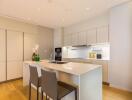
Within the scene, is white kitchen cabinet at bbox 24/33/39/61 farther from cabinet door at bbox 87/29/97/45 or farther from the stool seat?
the stool seat

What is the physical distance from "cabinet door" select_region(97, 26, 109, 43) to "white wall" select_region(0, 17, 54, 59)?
9.35 feet

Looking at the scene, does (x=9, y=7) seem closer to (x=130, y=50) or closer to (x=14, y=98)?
(x=14, y=98)

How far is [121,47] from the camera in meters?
3.01

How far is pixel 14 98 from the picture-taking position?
256cm

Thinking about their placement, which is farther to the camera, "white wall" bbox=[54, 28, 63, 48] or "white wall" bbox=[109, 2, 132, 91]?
"white wall" bbox=[54, 28, 63, 48]

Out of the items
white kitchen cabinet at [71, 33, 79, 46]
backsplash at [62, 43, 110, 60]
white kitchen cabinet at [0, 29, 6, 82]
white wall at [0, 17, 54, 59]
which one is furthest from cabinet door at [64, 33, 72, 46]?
white kitchen cabinet at [0, 29, 6, 82]

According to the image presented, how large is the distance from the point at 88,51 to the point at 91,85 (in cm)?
294

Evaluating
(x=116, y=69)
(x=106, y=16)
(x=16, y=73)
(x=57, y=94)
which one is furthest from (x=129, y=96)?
(x=16, y=73)

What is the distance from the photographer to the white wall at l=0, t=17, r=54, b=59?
3.98m

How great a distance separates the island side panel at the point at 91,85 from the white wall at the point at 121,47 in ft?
4.48

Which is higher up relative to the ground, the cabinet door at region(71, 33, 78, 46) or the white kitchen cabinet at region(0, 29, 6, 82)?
the cabinet door at region(71, 33, 78, 46)

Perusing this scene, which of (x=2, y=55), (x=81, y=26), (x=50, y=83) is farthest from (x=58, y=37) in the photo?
(x=50, y=83)

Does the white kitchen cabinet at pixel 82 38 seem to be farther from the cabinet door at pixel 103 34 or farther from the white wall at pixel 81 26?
the cabinet door at pixel 103 34

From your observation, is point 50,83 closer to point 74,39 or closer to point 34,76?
point 34,76
